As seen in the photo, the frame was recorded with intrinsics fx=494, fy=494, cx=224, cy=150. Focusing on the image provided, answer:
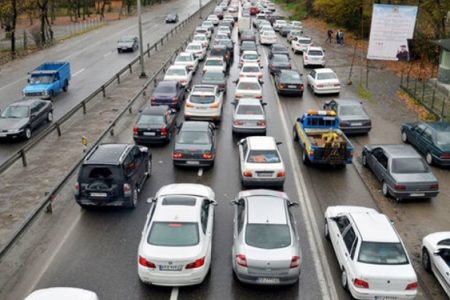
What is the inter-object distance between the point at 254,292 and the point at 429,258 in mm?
4419

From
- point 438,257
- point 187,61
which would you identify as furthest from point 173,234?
point 187,61

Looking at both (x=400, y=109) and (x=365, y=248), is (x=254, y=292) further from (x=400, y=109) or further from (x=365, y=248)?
(x=400, y=109)

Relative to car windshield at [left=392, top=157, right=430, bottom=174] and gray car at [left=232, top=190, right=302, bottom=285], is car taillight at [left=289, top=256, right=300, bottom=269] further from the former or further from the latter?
car windshield at [left=392, top=157, right=430, bottom=174]

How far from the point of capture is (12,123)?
21734 mm

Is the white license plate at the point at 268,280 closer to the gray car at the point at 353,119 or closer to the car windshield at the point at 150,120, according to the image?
the car windshield at the point at 150,120

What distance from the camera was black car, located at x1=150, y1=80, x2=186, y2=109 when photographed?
998 inches

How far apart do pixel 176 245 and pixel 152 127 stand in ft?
33.7

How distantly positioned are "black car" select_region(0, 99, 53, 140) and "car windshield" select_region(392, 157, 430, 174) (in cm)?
1547

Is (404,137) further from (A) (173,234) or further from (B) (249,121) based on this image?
(A) (173,234)

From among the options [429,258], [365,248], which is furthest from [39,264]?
[429,258]

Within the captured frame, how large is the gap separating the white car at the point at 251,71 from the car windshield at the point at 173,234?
21.2 m

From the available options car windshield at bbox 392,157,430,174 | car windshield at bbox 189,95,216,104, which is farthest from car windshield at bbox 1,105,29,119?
car windshield at bbox 392,157,430,174

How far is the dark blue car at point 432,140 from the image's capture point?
18750mm

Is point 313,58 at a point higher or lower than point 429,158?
higher
